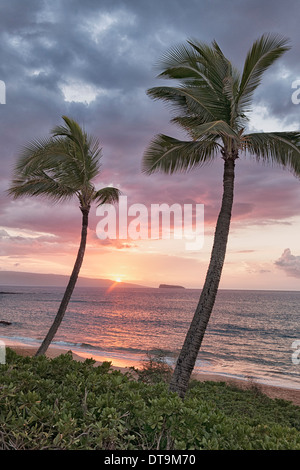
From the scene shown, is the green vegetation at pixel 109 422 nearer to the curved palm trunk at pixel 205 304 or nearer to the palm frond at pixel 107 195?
the curved palm trunk at pixel 205 304

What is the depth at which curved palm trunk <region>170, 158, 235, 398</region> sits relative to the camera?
7984 mm

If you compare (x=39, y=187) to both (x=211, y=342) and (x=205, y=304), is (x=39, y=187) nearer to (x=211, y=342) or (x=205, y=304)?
(x=205, y=304)

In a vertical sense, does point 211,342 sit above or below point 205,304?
below

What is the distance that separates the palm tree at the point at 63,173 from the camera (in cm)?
1266

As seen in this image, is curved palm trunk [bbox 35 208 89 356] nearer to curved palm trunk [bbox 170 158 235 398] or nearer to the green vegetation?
curved palm trunk [bbox 170 158 235 398]

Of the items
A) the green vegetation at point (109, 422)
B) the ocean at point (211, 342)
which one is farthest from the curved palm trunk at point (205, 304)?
the ocean at point (211, 342)

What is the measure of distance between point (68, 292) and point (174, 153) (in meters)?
6.94

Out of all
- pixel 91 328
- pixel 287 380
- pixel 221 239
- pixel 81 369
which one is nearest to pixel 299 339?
pixel 287 380

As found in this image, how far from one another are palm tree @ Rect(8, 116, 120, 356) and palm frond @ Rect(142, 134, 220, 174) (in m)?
4.04

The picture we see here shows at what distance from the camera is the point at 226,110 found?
9.42 meters

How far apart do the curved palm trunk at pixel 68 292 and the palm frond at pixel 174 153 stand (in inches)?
208

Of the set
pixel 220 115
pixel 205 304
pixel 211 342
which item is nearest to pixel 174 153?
pixel 220 115

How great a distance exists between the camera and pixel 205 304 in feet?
26.9

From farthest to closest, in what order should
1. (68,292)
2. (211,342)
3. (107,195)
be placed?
(211,342) → (107,195) → (68,292)
